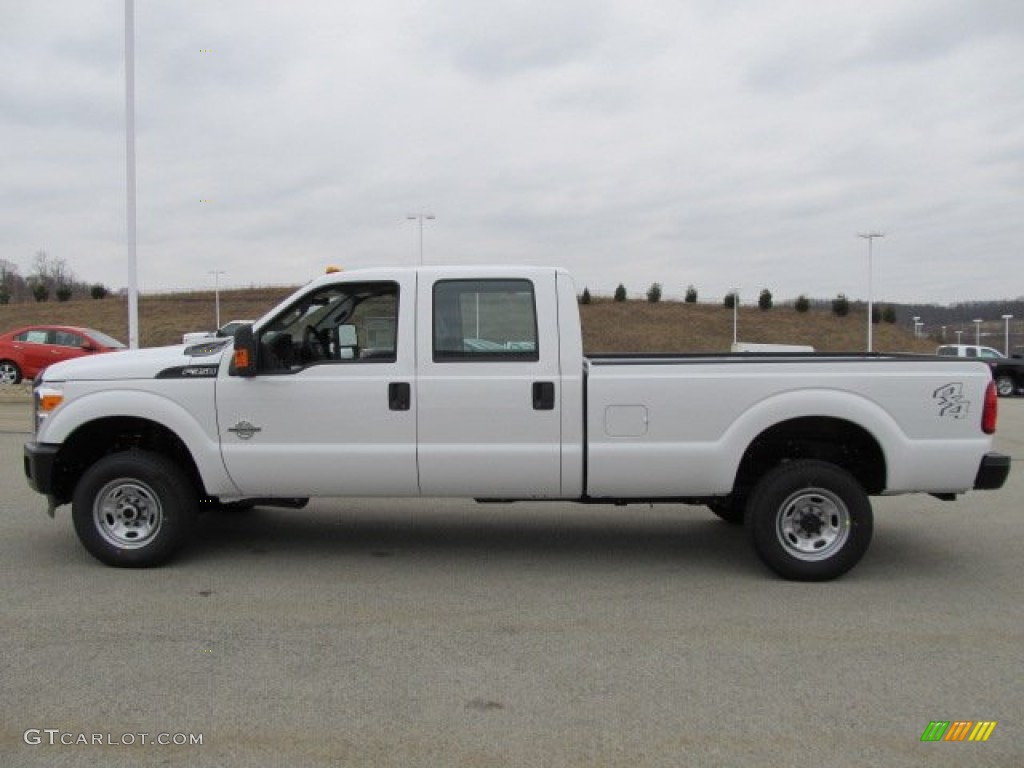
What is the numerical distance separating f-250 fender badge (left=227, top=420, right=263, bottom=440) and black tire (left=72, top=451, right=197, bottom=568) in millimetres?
547

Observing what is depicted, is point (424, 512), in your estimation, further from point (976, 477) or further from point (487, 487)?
point (976, 477)

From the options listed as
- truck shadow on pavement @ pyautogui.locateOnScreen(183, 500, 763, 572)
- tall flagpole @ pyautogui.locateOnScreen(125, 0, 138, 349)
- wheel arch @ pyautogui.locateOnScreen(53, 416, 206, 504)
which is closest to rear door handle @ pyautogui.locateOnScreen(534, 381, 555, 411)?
truck shadow on pavement @ pyautogui.locateOnScreen(183, 500, 763, 572)

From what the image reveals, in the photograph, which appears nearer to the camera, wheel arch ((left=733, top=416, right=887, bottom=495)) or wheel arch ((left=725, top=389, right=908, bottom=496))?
wheel arch ((left=725, top=389, right=908, bottom=496))

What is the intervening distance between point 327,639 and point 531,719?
1.40 metres

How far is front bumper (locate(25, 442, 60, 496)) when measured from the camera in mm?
5715

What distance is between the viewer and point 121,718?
143 inches

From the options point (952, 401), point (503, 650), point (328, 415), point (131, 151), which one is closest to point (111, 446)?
point (328, 415)

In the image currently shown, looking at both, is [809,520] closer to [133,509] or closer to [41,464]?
[133,509]

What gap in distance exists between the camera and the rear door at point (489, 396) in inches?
218

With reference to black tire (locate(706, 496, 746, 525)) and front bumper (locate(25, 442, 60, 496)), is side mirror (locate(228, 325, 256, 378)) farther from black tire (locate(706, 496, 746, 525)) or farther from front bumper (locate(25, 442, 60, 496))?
black tire (locate(706, 496, 746, 525))

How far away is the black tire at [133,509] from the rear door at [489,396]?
5.51ft
